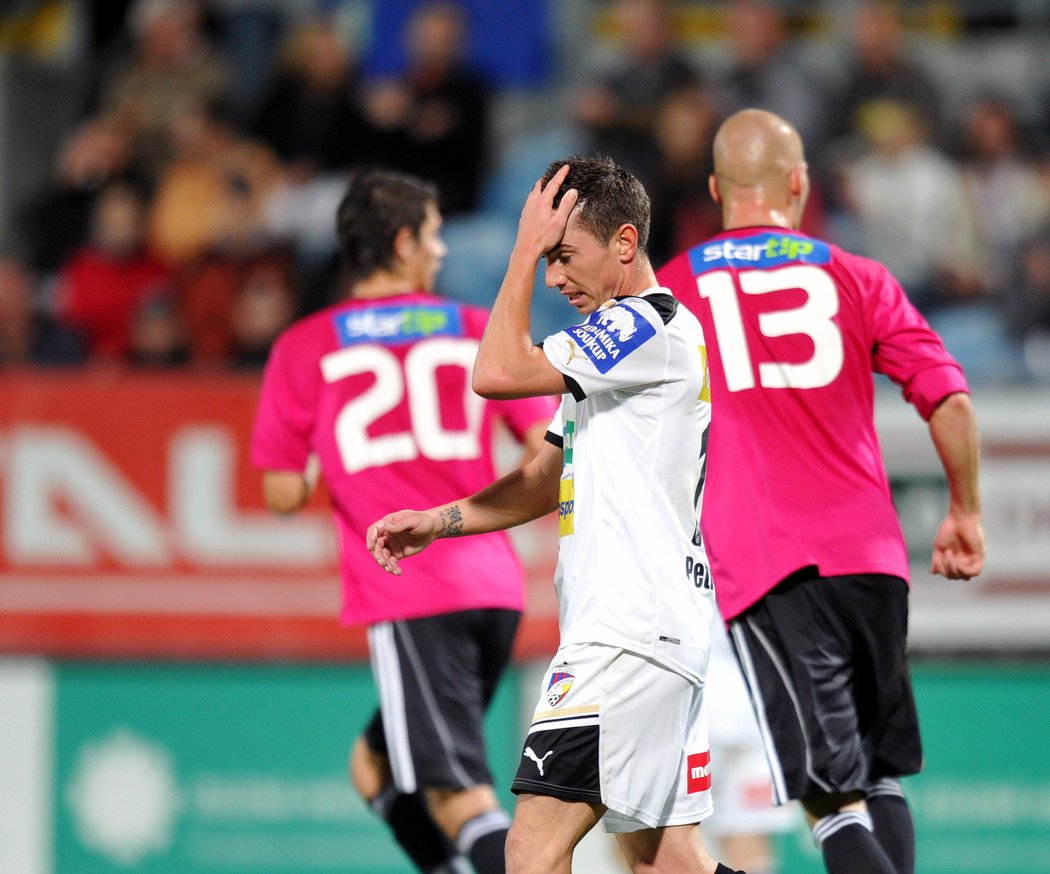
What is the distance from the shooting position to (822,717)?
418 cm

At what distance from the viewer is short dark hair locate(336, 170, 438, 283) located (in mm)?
4895

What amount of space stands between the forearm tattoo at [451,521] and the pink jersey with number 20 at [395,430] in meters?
0.93

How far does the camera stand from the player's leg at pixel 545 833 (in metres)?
3.54

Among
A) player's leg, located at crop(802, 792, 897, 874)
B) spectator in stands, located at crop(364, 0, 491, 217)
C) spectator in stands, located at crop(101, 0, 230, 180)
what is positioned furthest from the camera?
spectator in stands, located at crop(101, 0, 230, 180)

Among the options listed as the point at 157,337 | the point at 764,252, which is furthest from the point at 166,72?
the point at 764,252

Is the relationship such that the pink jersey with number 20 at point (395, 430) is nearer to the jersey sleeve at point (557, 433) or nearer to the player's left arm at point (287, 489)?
the player's left arm at point (287, 489)

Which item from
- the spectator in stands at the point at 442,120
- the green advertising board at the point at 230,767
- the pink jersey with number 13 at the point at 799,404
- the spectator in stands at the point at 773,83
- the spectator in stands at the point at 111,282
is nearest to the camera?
the pink jersey with number 13 at the point at 799,404

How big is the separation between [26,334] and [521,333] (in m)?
5.82

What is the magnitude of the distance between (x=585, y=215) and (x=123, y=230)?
630 cm

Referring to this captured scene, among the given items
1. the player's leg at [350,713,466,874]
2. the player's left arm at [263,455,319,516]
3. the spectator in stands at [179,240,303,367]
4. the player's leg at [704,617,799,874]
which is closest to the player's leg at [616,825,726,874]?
the player's leg at [350,713,466,874]

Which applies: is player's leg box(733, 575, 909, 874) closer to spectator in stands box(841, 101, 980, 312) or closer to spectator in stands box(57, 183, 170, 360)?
spectator in stands box(841, 101, 980, 312)

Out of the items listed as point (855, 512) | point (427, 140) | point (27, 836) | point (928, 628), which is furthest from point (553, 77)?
point (855, 512)

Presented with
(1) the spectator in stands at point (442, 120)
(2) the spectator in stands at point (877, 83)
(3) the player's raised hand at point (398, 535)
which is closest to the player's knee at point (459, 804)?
(3) the player's raised hand at point (398, 535)

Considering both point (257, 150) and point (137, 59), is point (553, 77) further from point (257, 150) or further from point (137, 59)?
point (137, 59)
